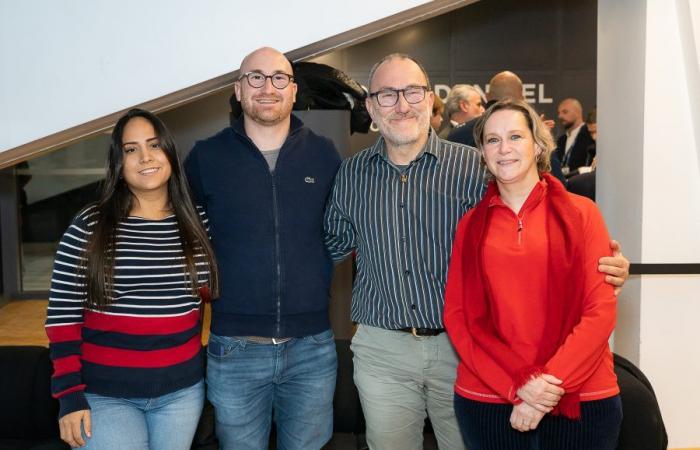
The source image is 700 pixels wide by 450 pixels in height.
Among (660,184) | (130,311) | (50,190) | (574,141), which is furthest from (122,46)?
(50,190)

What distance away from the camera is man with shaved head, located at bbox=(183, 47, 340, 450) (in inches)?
90.0

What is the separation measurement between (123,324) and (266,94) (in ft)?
2.86

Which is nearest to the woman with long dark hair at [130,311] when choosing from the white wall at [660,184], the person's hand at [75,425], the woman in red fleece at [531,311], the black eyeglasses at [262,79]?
the person's hand at [75,425]

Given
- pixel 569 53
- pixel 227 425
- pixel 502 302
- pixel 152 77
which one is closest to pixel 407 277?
pixel 502 302

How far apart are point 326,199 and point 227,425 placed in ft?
→ 2.76

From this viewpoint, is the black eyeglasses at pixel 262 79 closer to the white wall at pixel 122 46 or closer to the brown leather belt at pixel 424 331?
the white wall at pixel 122 46

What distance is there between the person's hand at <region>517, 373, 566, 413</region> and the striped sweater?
40.4 inches

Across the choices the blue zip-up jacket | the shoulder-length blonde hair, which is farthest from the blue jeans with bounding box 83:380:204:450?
the shoulder-length blonde hair

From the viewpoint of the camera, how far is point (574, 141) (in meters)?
6.40

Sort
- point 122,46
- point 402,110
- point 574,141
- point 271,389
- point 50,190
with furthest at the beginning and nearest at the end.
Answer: point 50,190 → point 574,141 → point 122,46 → point 271,389 → point 402,110

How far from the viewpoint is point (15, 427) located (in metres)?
2.96

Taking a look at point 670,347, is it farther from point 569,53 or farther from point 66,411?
point 569,53

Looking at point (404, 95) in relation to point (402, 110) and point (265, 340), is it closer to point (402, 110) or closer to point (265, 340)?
point (402, 110)

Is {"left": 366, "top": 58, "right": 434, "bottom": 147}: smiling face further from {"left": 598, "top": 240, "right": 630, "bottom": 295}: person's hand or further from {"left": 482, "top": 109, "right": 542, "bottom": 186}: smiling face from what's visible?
{"left": 598, "top": 240, "right": 630, "bottom": 295}: person's hand
